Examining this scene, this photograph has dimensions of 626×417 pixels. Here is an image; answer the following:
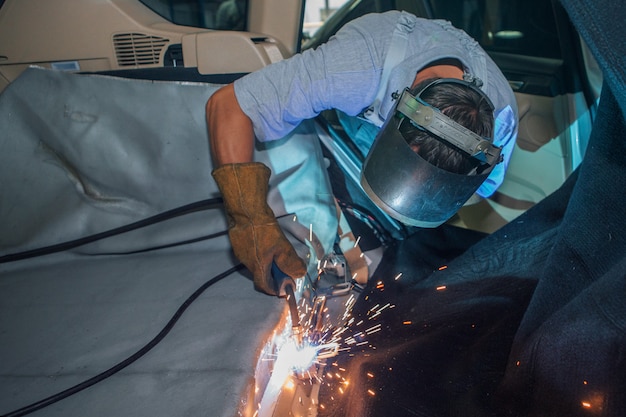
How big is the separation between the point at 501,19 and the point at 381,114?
1250 mm

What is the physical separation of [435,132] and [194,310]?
2.75 ft

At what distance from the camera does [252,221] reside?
1.56 metres

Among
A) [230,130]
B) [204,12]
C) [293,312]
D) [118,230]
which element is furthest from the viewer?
[204,12]

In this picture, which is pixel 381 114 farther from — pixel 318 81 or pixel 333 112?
pixel 333 112

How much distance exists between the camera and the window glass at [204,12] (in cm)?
207

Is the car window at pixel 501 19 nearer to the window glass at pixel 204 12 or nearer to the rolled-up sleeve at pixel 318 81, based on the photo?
the window glass at pixel 204 12

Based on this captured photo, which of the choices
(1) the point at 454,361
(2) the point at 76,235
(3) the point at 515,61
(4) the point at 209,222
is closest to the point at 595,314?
(1) the point at 454,361

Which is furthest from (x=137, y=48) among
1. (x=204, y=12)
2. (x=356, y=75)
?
(x=356, y=75)

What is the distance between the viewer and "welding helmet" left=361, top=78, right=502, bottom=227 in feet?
4.25

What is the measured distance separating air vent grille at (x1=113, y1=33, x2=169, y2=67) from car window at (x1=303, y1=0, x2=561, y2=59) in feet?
4.16

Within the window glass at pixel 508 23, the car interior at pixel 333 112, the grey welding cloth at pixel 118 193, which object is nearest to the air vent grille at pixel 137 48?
the car interior at pixel 333 112

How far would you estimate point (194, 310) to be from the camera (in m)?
1.47

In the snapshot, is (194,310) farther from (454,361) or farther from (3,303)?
(454,361)

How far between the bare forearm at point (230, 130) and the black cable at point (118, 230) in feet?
0.86
